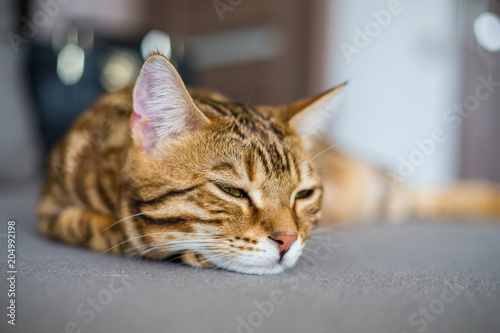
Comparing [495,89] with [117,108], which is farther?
[495,89]

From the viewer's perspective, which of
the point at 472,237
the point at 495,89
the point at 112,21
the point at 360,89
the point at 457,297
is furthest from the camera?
the point at 112,21

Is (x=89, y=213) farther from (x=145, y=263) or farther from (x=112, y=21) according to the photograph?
(x=112, y=21)

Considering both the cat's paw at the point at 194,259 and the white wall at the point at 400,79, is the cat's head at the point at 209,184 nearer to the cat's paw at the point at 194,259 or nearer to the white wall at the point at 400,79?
the cat's paw at the point at 194,259

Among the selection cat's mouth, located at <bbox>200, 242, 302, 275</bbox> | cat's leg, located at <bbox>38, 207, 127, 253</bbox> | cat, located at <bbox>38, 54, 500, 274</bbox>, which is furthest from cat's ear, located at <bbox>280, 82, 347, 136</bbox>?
cat's leg, located at <bbox>38, 207, 127, 253</bbox>

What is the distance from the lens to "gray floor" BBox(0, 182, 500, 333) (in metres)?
0.60

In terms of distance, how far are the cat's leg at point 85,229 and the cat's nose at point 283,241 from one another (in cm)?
38

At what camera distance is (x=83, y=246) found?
1.09 metres

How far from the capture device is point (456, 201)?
194cm

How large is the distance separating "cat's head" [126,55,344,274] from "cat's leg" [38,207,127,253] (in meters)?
0.08

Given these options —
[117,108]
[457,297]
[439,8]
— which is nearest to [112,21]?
[439,8]

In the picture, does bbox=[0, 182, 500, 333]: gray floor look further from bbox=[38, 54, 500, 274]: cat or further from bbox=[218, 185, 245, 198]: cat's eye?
bbox=[218, 185, 245, 198]: cat's eye

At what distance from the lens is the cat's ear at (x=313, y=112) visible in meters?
1.11

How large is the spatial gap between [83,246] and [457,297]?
89 cm

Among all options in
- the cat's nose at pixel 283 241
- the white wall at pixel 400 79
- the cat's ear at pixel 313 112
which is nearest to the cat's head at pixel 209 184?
the cat's nose at pixel 283 241
